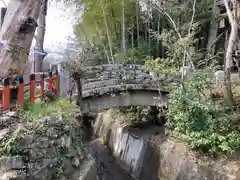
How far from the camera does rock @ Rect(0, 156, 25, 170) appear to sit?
441 centimetres

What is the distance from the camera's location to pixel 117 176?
10.3m

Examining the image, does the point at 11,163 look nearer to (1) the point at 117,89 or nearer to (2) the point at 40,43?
(1) the point at 117,89

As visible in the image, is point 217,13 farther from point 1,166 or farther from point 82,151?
point 1,166

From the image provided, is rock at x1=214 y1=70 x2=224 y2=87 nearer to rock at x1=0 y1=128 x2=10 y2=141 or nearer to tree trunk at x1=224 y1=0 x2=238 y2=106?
tree trunk at x1=224 y1=0 x2=238 y2=106

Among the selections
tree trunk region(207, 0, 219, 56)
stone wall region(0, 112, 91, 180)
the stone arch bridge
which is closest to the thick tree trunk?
stone wall region(0, 112, 91, 180)

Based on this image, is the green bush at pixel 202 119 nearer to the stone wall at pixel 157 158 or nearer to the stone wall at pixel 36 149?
the stone wall at pixel 157 158

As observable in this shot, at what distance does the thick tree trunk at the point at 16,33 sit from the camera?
19.4 ft

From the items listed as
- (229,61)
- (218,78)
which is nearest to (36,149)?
(229,61)

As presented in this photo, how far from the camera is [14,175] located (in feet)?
14.0

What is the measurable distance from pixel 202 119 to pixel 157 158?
76.0 inches

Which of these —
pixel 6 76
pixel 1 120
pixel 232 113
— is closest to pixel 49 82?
pixel 6 76

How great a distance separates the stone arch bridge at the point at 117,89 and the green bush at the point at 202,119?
46.6 inches

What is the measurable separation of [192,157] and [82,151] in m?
2.89

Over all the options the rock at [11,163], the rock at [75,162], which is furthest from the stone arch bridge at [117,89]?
the rock at [11,163]
